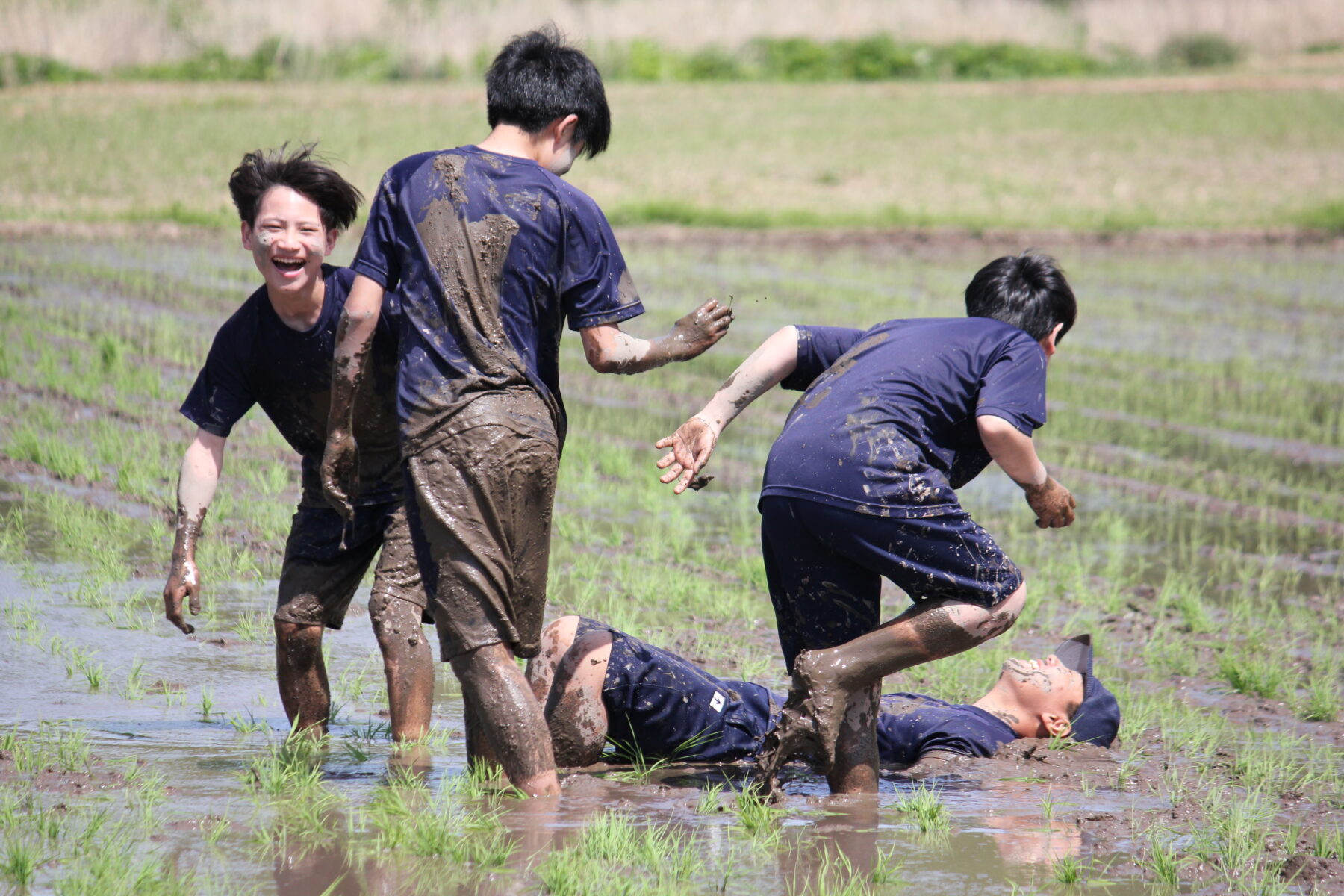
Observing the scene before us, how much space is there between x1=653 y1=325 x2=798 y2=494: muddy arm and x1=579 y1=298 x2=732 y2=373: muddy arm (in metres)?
0.19

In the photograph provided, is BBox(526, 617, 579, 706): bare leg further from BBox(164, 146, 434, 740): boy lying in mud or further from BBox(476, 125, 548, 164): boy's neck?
BBox(476, 125, 548, 164): boy's neck

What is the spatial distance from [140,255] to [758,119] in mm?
12799

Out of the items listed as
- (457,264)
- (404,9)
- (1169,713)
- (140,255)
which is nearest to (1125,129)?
(404,9)

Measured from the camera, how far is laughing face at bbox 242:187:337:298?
3910 millimetres

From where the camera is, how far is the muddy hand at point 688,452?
3758mm

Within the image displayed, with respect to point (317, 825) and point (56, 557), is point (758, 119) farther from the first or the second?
point (317, 825)

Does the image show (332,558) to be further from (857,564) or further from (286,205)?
(857,564)

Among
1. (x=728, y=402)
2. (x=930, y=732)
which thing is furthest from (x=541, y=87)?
(x=930, y=732)

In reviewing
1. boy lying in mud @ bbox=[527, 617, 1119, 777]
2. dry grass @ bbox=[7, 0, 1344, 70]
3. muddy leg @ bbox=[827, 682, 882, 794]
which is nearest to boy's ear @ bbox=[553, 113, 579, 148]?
boy lying in mud @ bbox=[527, 617, 1119, 777]

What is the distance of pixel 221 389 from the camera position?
3955 millimetres

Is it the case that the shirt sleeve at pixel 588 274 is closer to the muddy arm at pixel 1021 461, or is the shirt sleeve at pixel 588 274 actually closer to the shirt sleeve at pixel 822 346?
the shirt sleeve at pixel 822 346

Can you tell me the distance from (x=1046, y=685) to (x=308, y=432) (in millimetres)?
2287

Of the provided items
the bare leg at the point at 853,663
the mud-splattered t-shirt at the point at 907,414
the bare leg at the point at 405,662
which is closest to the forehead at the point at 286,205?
the bare leg at the point at 405,662

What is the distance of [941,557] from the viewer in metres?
3.63
